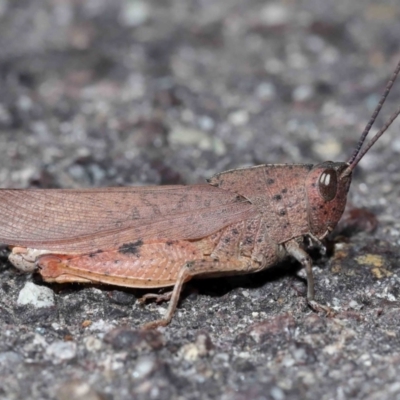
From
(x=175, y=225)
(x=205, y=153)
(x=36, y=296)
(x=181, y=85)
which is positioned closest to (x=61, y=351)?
(x=36, y=296)

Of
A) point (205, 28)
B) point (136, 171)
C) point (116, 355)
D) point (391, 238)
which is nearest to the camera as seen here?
point (116, 355)

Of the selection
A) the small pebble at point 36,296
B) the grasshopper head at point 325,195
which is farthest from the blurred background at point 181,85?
the grasshopper head at point 325,195

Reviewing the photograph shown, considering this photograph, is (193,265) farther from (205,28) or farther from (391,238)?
(205,28)

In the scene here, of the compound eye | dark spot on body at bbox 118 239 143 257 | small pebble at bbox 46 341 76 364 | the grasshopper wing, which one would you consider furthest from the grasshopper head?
small pebble at bbox 46 341 76 364

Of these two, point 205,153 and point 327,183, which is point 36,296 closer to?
point 327,183

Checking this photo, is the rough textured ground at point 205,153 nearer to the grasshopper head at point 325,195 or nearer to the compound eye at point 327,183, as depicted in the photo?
the grasshopper head at point 325,195

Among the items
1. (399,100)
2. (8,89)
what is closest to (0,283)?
(8,89)
